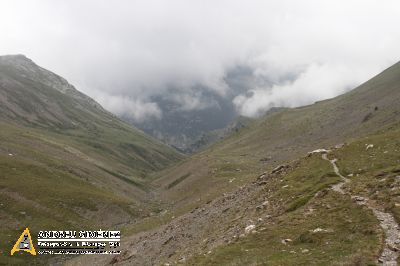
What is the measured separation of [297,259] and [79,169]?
5408 inches

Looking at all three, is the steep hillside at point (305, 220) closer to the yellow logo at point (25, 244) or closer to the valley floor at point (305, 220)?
the valley floor at point (305, 220)

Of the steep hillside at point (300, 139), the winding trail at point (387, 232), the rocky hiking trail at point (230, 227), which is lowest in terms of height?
the winding trail at point (387, 232)

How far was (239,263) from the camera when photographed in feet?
105

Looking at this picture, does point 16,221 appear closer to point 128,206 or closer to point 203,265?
point 128,206

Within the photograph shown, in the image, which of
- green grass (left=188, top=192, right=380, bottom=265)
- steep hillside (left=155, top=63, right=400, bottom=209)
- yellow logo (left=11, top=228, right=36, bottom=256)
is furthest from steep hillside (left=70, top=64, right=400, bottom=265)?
steep hillside (left=155, top=63, right=400, bottom=209)

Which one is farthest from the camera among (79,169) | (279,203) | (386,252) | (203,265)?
(79,169)

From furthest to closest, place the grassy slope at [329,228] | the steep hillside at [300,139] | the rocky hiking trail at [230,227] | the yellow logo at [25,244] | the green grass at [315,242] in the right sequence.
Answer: the steep hillside at [300,139] → the yellow logo at [25,244] → the rocky hiking trail at [230,227] → the grassy slope at [329,228] → the green grass at [315,242]

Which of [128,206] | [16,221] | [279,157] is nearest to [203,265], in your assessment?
[16,221]

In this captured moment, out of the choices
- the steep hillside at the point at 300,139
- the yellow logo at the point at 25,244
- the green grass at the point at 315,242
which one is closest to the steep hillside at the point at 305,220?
the green grass at the point at 315,242

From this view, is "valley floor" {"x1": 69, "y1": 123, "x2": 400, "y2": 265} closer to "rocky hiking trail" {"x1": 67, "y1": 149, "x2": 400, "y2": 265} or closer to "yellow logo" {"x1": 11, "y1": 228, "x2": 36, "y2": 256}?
"rocky hiking trail" {"x1": 67, "y1": 149, "x2": 400, "y2": 265}

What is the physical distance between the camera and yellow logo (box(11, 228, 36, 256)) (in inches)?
2847

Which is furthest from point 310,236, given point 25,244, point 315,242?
point 25,244

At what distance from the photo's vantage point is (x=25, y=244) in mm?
75000

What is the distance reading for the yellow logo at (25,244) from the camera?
237ft
